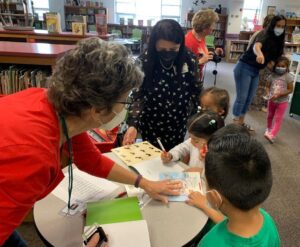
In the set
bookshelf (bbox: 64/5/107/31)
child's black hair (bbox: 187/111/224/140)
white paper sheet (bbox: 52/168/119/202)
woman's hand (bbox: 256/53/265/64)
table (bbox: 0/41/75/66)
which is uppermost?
bookshelf (bbox: 64/5/107/31)

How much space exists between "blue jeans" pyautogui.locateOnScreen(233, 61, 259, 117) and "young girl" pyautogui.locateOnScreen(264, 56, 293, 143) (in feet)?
0.83

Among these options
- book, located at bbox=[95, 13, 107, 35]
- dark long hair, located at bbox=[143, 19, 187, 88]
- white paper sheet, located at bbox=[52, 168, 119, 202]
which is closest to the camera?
white paper sheet, located at bbox=[52, 168, 119, 202]

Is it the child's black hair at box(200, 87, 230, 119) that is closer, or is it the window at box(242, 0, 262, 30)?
the child's black hair at box(200, 87, 230, 119)

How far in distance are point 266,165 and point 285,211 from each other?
5.96ft

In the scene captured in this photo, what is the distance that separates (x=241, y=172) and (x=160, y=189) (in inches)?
19.4

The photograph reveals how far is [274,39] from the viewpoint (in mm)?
3287

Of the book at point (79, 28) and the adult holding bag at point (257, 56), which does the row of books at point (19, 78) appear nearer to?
the book at point (79, 28)

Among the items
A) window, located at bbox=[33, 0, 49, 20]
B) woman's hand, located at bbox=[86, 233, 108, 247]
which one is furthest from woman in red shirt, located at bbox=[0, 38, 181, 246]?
window, located at bbox=[33, 0, 49, 20]

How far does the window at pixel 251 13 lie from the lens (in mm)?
10555

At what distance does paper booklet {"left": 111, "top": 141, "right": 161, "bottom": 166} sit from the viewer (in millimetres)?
1527

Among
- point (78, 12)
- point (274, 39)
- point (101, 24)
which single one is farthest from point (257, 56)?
point (78, 12)

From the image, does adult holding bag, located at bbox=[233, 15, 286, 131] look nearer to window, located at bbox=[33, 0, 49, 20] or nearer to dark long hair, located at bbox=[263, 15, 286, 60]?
dark long hair, located at bbox=[263, 15, 286, 60]

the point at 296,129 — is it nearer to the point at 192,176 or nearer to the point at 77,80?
the point at 192,176

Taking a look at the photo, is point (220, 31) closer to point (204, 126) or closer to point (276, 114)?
point (276, 114)
